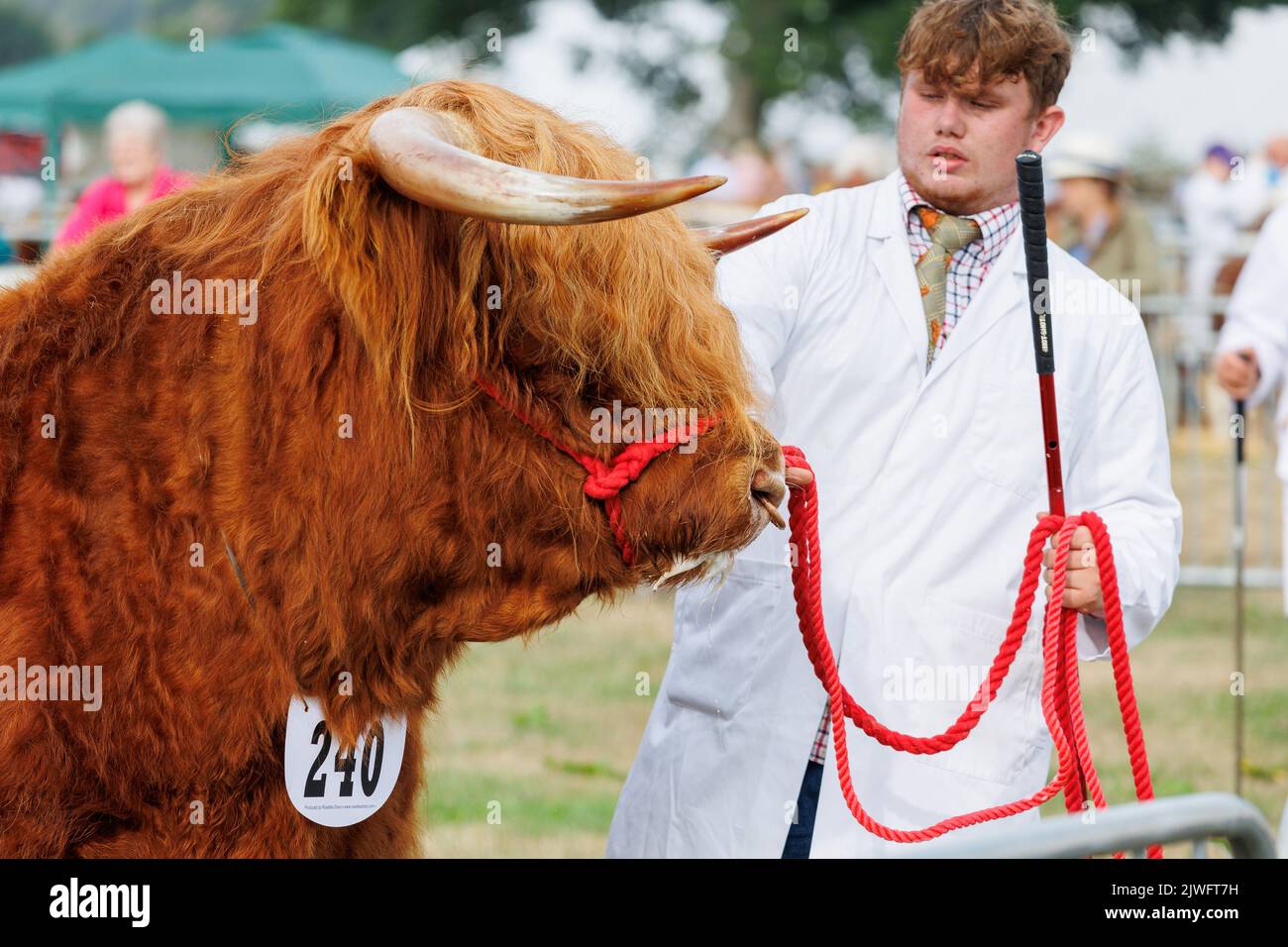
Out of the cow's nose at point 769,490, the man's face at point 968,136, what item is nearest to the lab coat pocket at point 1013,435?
the man's face at point 968,136

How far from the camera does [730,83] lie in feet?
87.6

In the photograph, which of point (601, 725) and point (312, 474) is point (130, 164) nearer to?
point (601, 725)

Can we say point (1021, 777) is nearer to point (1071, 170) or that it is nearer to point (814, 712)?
point (814, 712)

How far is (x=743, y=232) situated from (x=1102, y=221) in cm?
792

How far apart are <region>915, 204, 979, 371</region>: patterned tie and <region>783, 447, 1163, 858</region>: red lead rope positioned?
592mm

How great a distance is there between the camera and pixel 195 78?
16.3 metres

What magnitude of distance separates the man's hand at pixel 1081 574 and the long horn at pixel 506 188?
4.12 feet

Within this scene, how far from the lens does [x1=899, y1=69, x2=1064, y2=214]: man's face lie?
322 cm

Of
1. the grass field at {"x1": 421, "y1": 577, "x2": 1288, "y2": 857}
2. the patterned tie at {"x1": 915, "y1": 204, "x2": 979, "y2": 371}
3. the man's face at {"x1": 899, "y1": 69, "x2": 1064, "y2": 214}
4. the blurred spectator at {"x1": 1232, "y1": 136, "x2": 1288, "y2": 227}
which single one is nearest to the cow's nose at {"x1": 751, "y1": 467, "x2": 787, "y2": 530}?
the patterned tie at {"x1": 915, "y1": 204, "x2": 979, "y2": 371}

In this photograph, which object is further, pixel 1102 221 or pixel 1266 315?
pixel 1102 221

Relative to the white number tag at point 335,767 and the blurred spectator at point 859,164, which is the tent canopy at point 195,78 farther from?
the white number tag at point 335,767

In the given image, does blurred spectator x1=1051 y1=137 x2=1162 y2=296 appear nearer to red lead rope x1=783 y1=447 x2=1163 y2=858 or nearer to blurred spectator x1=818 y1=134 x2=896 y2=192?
blurred spectator x1=818 y1=134 x2=896 y2=192

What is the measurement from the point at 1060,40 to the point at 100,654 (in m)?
2.38

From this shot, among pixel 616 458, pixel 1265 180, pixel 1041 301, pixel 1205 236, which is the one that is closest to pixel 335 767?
pixel 616 458
